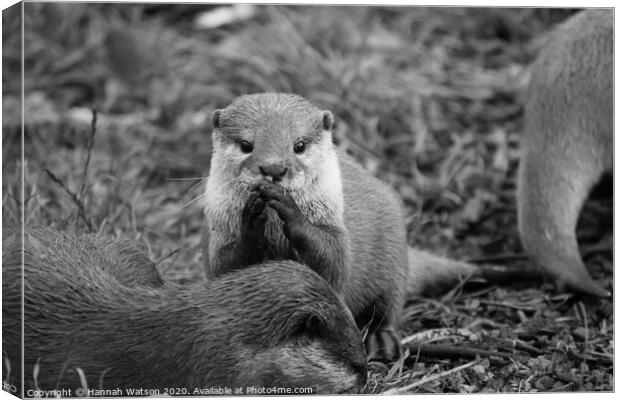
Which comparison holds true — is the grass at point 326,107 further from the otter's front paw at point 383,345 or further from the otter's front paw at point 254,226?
the otter's front paw at point 254,226

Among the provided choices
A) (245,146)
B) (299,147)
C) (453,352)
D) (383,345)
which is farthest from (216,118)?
(453,352)

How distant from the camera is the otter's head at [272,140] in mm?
3551

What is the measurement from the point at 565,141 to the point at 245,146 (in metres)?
1.85

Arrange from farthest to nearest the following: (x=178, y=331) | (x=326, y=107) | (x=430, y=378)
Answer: (x=326, y=107) → (x=430, y=378) → (x=178, y=331)

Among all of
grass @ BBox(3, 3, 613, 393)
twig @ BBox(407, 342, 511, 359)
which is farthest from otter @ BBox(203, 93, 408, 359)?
grass @ BBox(3, 3, 613, 393)

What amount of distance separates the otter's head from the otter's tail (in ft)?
3.56

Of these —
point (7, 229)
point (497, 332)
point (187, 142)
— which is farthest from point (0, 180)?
point (497, 332)

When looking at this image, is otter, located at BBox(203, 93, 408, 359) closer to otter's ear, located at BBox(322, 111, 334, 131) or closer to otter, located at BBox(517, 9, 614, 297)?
otter's ear, located at BBox(322, 111, 334, 131)

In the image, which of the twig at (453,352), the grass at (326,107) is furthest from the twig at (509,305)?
the twig at (453,352)

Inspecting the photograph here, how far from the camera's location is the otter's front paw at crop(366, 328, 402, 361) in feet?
13.6

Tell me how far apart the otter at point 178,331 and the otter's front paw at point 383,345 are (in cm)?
54

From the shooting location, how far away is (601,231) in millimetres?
5160

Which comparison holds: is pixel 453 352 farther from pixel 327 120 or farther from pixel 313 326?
pixel 327 120

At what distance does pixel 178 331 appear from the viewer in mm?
3420
